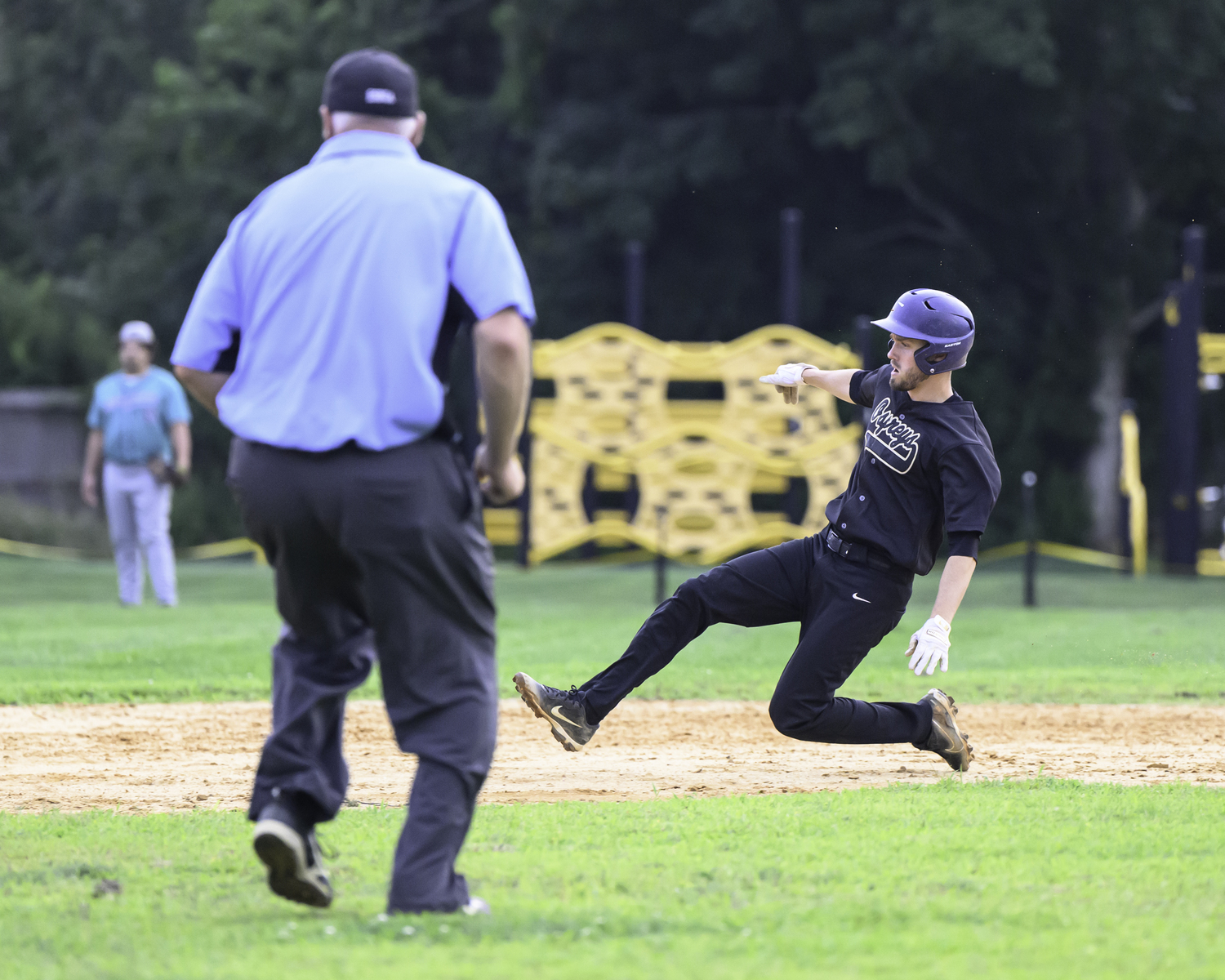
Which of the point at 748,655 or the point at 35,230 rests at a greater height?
the point at 35,230

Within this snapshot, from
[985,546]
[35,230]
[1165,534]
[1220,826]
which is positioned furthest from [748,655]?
[35,230]

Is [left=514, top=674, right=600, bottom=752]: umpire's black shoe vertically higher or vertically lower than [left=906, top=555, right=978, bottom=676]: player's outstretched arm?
lower

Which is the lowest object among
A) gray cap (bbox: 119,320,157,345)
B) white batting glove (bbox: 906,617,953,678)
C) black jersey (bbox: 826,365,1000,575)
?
white batting glove (bbox: 906,617,953,678)

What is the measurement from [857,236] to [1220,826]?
938 inches

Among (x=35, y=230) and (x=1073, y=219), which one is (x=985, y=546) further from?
(x=35, y=230)

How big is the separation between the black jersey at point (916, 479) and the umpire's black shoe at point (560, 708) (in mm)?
1121

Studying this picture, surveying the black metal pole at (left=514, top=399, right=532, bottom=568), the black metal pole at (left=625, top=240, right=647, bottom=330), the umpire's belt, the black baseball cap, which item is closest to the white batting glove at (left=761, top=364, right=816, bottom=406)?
the umpire's belt

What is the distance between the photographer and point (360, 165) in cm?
424

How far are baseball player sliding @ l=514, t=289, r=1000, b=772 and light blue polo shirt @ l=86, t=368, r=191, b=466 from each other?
27.2ft

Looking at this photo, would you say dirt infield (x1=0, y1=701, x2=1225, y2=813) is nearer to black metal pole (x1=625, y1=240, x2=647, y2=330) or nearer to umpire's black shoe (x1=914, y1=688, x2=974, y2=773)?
umpire's black shoe (x1=914, y1=688, x2=974, y2=773)

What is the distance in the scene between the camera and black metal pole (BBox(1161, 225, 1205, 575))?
777 inches

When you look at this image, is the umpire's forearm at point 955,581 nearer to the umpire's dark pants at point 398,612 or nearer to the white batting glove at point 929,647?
the white batting glove at point 929,647

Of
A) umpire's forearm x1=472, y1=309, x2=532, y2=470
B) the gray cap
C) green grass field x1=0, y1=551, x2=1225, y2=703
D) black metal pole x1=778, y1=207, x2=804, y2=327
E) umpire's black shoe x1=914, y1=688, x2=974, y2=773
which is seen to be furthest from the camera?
black metal pole x1=778, y1=207, x2=804, y2=327

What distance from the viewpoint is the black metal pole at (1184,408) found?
1973 cm
